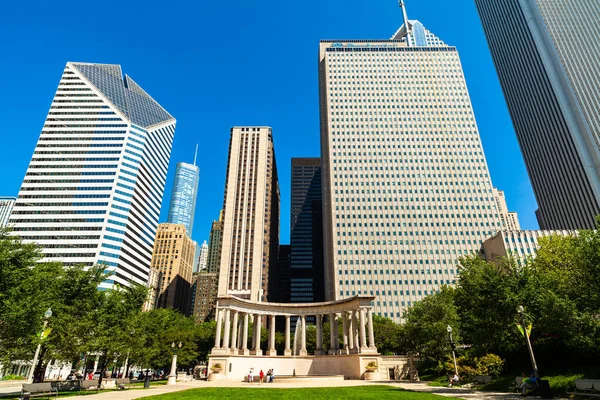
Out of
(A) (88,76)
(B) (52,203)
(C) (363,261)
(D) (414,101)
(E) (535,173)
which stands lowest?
(C) (363,261)

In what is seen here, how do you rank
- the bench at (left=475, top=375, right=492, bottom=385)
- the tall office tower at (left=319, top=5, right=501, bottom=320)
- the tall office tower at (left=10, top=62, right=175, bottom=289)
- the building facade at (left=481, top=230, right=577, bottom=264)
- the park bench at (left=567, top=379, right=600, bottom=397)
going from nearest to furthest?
the park bench at (left=567, top=379, right=600, bottom=397) → the bench at (left=475, top=375, right=492, bottom=385) → the building facade at (left=481, top=230, right=577, bottom=264) → the tall office tower at (left=319, top=5, right=501, bottom=320) → the tall office tower at (left=10, top=62, right=175, bottom=289)

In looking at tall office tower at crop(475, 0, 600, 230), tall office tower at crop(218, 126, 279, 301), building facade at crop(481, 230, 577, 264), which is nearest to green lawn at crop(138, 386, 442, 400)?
building facade at crop(481, 230, 577, 264)

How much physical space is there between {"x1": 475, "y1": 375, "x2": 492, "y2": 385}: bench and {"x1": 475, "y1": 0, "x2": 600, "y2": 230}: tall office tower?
4619 inches

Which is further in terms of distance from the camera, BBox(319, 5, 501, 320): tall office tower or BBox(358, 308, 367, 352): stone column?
BBox(319, 5, 501, 320): tall office tower

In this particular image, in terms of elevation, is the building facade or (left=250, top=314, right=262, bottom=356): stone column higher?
the building facade

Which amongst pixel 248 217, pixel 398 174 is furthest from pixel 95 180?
pixel 398 174

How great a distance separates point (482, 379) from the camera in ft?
108

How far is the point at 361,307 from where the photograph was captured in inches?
2111

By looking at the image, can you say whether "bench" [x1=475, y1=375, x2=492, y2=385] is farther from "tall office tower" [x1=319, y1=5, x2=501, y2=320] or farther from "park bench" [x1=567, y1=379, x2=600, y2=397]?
"tall office tower" [x1=319, y1=5, x2=501, y2=320]

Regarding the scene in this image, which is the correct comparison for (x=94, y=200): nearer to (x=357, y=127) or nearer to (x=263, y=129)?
(x=263, y=129)

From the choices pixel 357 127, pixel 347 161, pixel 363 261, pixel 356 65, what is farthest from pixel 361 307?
pixel 356 65

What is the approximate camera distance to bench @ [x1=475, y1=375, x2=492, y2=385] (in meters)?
32.3

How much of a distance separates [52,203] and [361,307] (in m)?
136

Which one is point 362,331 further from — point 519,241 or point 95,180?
point 95,180
